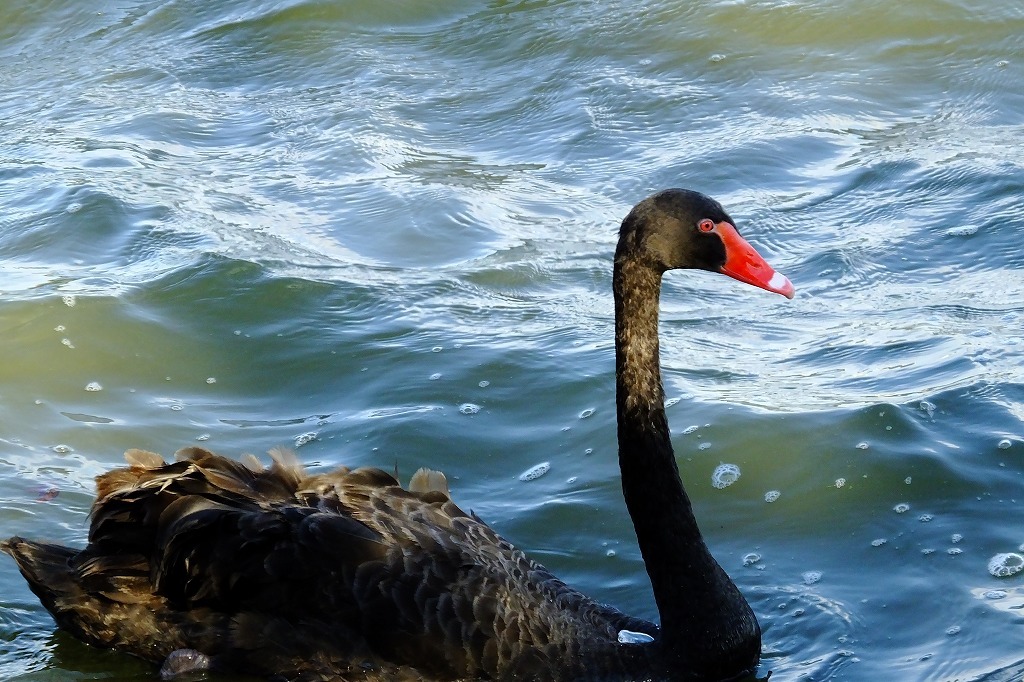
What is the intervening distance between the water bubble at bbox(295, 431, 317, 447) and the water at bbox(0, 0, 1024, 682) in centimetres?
3

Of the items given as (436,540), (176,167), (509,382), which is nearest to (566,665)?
(436,540)

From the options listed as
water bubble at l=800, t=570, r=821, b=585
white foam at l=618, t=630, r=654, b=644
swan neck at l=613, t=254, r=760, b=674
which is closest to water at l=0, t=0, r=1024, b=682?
water bubble at l=800, t=570, r=821, b=585

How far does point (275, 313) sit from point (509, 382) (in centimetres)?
172

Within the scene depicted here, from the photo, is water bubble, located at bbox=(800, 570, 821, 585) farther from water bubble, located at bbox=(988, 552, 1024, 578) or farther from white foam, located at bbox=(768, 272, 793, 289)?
white foam, located at bbox=(768, 272, 793, 289)

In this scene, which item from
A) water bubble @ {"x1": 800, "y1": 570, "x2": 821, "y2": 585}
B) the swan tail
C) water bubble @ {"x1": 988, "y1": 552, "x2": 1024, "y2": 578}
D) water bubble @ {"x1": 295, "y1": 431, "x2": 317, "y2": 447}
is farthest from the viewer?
water bubble @ {"x1": 295, "y1": 431, "x2": 317, "y2": 447}

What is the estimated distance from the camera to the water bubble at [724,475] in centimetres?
637

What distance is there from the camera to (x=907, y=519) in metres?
5.94

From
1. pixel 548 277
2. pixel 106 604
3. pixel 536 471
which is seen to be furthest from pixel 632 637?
pixel 548 277

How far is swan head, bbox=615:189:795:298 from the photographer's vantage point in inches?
193

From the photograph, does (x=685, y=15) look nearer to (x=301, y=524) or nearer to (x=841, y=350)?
(x=841, y=350)

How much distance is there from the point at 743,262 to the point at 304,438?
2875mm

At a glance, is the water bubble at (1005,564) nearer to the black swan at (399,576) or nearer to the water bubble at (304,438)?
the black swan at (399,576)

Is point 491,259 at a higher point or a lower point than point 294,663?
higher

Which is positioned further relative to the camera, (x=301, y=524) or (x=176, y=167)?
(x=176, y=167)
